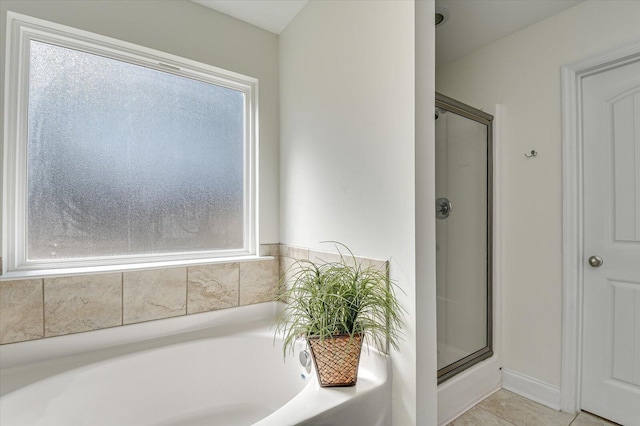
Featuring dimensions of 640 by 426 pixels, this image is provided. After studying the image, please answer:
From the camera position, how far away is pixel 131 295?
162 centimetres

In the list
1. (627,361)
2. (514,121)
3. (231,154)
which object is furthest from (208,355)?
(514,121)

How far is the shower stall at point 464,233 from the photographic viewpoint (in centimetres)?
193

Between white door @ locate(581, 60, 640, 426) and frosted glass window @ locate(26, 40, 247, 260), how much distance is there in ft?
6.93

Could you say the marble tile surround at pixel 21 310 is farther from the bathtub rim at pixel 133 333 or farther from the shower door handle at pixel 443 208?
the shower door handle at pixel 443 208

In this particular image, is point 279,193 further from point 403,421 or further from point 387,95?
point 403,421

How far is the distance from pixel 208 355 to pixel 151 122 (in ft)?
4.47

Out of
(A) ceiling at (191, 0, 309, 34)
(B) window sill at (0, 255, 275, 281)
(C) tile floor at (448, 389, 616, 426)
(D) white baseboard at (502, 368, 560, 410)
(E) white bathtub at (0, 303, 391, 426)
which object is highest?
(A) ceiling at (191, 0, 309, 34)

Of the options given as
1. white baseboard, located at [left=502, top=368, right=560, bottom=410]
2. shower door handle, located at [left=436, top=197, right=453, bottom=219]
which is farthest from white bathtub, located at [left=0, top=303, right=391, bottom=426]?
white baseboard, located at [left=502, top=368, right=560, bottom=410]

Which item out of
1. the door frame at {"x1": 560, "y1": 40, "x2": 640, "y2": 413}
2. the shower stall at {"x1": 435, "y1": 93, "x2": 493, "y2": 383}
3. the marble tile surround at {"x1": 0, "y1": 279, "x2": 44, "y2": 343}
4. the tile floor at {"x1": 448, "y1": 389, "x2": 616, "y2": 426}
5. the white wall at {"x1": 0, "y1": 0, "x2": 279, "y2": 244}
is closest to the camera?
the marble tile surround at {"x1": 0, "y1": 279, "x2": 44, "y2": 343}

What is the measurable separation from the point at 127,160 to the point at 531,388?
275 cm

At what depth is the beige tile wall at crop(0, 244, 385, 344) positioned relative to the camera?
1381mm

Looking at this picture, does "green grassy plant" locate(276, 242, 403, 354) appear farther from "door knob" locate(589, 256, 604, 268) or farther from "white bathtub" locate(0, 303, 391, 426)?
"door knob" locate(589, 256, 604, 268)

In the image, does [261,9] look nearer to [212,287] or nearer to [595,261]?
[212,287]

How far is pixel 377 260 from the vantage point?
1360 millimetres
